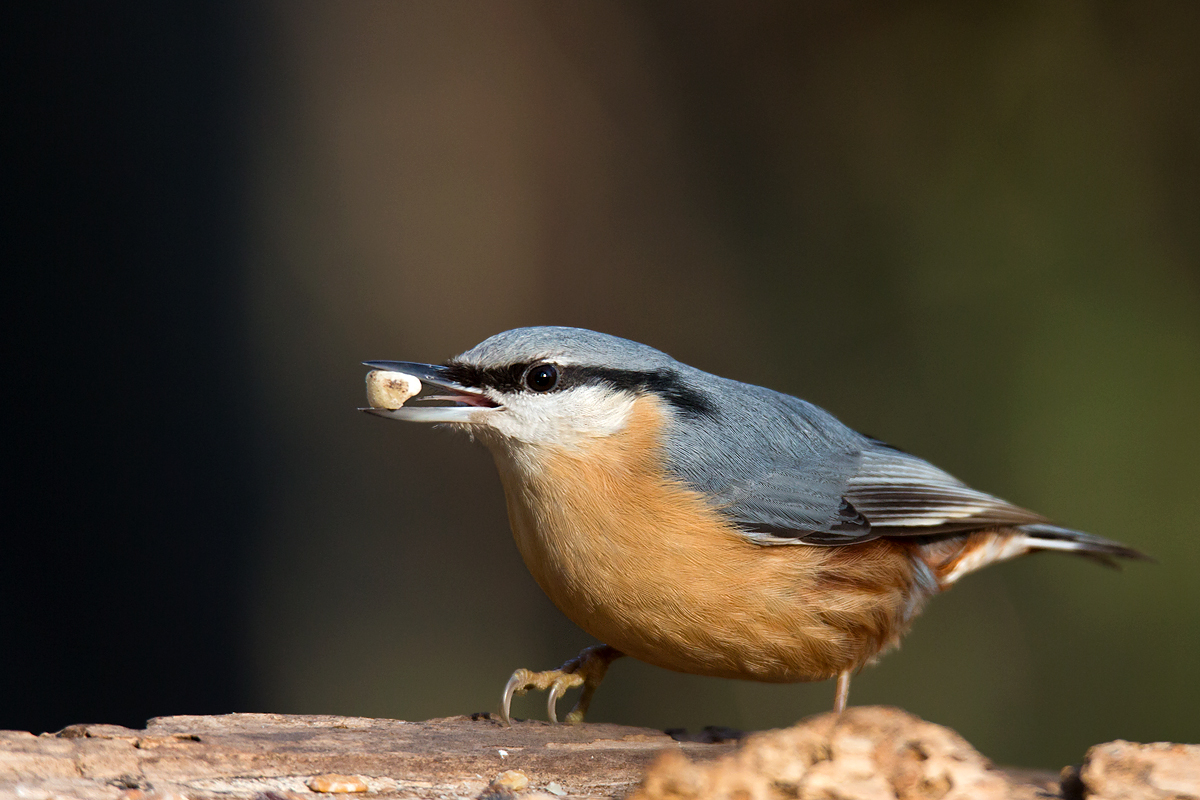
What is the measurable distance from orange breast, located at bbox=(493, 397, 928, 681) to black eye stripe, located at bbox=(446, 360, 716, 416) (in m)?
0.06

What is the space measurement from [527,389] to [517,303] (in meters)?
1.81

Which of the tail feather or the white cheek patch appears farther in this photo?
the tail feather

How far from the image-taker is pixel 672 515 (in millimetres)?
1863

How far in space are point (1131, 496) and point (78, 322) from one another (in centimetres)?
368

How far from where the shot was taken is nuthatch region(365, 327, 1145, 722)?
1823 millimetres

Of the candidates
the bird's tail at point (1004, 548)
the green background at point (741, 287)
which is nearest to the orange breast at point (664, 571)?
the bird's tail at point (1004, 548)

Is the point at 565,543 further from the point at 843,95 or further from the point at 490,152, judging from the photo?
the point at 843,95

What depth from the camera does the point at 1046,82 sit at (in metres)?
3.77

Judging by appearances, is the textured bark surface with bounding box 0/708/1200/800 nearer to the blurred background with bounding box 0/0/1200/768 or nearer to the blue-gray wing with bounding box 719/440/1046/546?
the blue-gray wing with bounding box 719/440/1046/546

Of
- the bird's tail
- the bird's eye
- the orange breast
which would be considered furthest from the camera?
the bird's tail

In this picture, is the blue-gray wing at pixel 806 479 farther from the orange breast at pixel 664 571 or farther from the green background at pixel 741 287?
the green background at pixel 741 287

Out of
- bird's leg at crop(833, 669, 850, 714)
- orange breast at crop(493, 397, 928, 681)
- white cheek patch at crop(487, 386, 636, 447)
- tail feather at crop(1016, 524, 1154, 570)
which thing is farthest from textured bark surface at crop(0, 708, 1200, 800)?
tail feather at crop(1016, 524, 1154, 570)

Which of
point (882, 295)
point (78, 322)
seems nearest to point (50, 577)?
point (78, 322)

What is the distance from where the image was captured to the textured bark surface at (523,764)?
1.23 m
